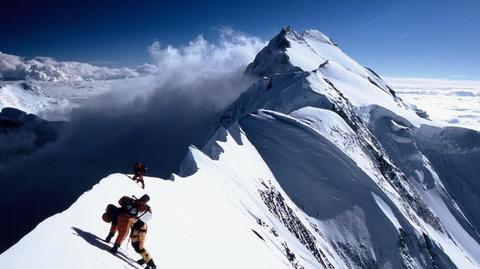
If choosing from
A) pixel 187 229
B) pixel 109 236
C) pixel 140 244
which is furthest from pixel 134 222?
pixel 187 229

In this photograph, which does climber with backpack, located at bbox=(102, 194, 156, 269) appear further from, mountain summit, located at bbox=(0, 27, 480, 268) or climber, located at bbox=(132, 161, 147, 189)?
climber, located at bbox=(132, 161, 147, 189)

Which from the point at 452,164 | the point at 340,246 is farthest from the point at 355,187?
the point at 452,164

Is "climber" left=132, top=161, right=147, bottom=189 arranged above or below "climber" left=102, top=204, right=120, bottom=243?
above

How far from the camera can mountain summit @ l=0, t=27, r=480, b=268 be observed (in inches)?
748

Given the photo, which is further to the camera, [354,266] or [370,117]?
[370,117]

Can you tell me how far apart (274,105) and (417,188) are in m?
44.2

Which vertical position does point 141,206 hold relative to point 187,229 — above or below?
above

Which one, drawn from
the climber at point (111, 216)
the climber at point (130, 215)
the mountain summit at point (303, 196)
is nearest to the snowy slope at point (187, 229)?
the mountain summit at point (303, 196)

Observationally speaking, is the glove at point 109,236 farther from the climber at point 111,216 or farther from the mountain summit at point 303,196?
the mountain summit at point 303,196

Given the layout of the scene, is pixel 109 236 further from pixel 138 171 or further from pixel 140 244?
pixel 138 171

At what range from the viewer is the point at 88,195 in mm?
19812

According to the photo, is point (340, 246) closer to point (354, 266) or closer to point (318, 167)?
point (354, 266)

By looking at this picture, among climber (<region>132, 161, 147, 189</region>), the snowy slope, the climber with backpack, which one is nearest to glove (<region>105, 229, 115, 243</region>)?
the climber with backpack

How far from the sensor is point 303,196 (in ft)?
218
